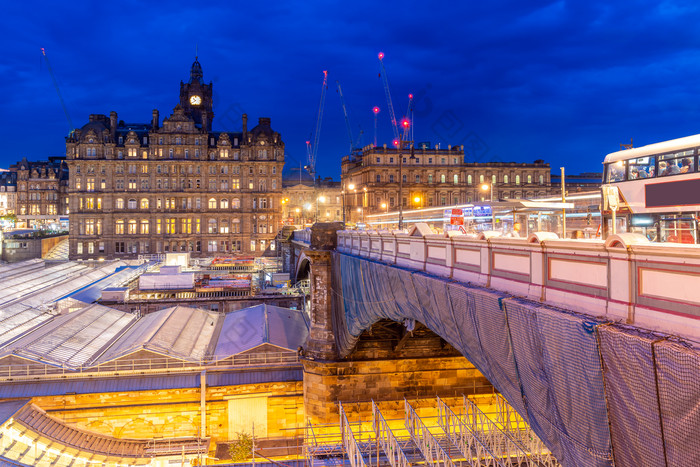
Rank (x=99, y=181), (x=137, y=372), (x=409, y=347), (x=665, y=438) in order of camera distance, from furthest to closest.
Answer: (x=99, y=181), (x=137, y=372), (x=409, y=347), (x=665, y=438)

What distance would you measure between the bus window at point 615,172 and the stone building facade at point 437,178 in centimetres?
7377

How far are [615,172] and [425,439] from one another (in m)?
12.6

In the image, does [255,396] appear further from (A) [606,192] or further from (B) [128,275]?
(B) [128,275]

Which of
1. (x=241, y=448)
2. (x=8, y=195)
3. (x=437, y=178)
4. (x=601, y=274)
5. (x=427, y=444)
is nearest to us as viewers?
(x=601, y=274)

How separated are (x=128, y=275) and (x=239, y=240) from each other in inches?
1058

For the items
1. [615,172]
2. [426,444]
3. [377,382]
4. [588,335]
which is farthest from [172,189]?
[588,335]

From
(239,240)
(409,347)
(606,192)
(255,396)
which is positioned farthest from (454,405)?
(239,240)

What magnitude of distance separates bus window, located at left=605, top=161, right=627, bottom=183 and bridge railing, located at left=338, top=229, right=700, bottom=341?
928 cm

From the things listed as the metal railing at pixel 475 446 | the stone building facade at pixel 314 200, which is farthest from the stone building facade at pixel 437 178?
the metal railing at pixel 475 446

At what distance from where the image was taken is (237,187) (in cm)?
8806

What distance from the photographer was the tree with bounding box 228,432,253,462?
27.2 metres

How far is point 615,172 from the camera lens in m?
17.7

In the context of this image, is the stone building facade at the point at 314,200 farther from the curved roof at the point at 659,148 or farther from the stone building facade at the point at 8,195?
the curved roof at the point at 659,148

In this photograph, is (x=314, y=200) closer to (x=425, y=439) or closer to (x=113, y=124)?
(x=113, y=124)
